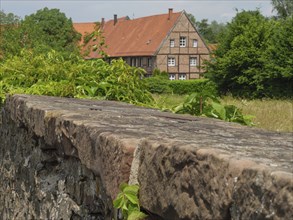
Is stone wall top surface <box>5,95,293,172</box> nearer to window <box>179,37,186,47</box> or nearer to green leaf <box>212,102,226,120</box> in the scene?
green leaf <box>212,102,226,120</box>

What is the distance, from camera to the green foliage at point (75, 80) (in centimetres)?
499

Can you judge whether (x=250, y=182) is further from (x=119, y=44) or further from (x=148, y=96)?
(x=119, y=44)

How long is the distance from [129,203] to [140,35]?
59750 millimetres

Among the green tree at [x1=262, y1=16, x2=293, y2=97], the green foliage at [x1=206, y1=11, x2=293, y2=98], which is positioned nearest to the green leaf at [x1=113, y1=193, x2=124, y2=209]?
the green foliage at [x1=206, y1=11, x2=293, y2=98]

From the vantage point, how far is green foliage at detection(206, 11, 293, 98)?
3378 centimetres

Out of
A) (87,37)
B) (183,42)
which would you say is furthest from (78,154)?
(183,42)

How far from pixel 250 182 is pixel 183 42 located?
59.6 metres

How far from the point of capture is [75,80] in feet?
17.0

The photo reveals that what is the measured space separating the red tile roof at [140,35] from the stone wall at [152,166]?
Result: 53811 millimetres

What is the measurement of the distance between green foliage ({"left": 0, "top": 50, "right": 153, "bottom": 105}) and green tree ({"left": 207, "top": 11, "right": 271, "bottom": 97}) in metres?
30.3

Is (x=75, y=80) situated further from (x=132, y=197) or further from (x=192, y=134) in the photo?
(x=132, y=197)

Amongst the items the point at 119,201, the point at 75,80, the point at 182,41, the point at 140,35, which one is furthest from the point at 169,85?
the point at 119,201

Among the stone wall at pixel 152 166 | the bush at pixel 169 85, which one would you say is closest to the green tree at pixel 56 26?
the bush at pixel 169 85

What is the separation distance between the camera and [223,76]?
123 feet
